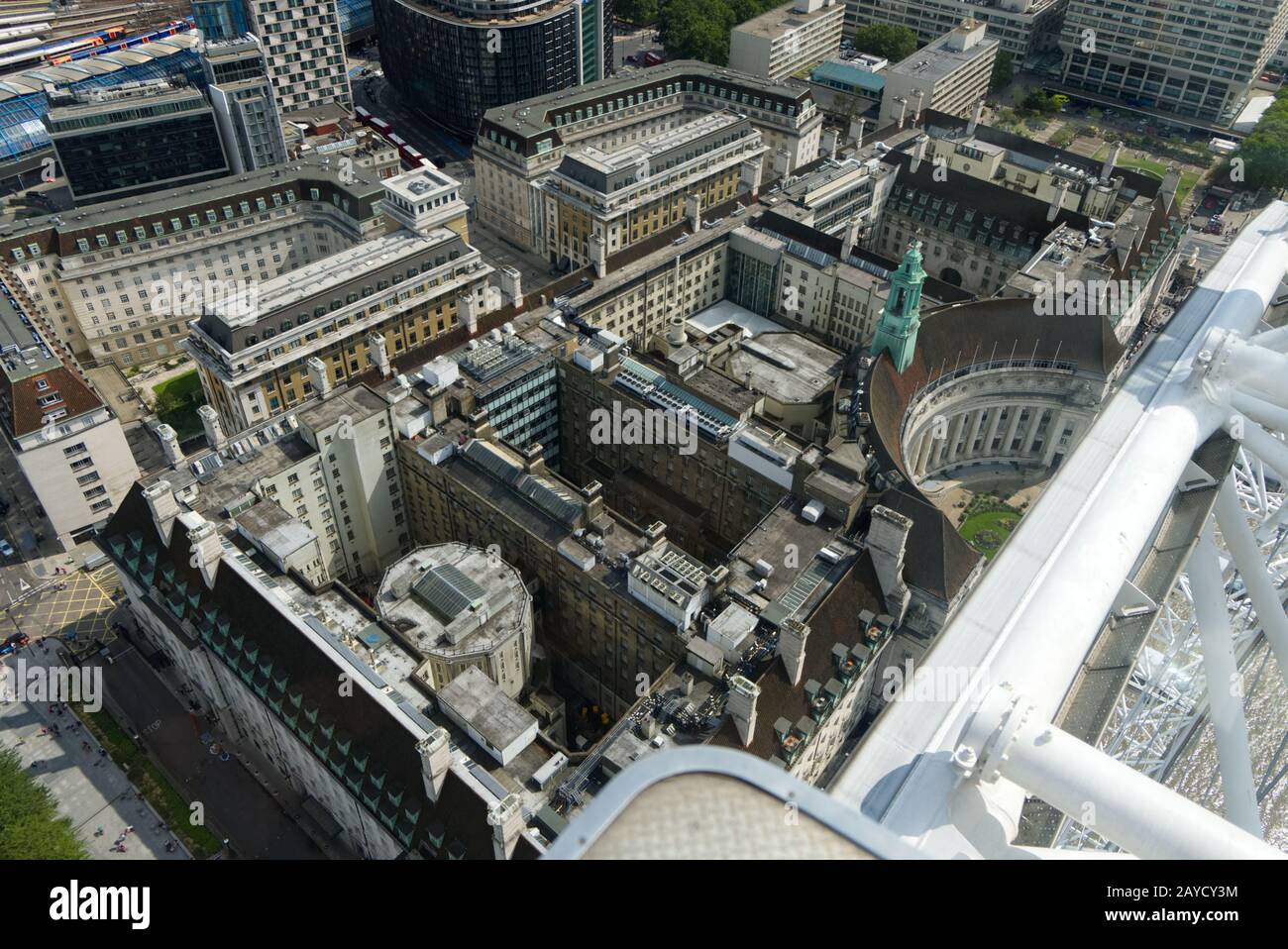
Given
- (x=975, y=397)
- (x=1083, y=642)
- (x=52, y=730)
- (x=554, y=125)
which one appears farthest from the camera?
(x=554, y=125)

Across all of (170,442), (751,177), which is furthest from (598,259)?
(170,442)

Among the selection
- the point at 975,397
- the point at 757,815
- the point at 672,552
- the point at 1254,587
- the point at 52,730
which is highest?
the point at 757,815

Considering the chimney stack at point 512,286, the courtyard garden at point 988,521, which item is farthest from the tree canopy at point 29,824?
the courtyard garden at point 988,521

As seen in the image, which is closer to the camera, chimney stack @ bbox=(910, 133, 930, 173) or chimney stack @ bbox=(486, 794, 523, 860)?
chimney stack @ bbox=(486, 794, 523, 860)

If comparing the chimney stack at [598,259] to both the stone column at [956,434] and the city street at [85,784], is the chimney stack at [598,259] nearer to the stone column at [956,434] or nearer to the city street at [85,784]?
the stone column at [956,434]

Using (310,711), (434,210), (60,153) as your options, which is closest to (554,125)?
(434,210)

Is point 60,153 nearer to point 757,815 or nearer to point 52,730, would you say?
point 52,730
